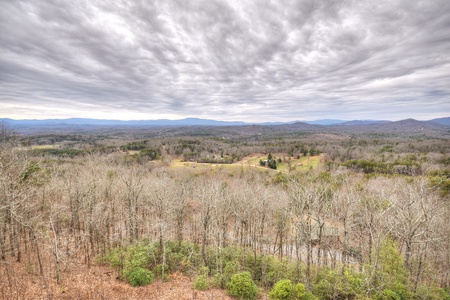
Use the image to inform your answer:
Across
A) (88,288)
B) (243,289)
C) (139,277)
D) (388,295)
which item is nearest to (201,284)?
(243,289)

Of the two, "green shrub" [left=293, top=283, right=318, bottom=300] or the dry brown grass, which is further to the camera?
"green shrub" [left=293, top=283, right=318, bottom=300]

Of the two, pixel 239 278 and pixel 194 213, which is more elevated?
pixel 239 278

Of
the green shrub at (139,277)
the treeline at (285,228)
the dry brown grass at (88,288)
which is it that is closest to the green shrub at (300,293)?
the treeline at (285,228)

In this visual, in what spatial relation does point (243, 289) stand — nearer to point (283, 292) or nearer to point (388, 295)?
point (283, 292)

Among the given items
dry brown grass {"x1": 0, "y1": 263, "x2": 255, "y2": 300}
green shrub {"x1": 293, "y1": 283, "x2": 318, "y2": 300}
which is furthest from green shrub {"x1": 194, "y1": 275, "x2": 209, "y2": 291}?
green shrub {"x1": 293, "y1": 283, "x2": 318, "y2": 300}

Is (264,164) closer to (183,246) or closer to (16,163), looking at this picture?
(183,246)

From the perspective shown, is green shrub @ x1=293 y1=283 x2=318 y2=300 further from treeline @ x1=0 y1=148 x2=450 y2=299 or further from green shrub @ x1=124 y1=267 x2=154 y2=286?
green shrub @ x1=124 y1=267 x2=154 y2=286

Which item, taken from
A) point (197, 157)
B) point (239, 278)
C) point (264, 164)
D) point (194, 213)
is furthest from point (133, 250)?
point (197, 157)

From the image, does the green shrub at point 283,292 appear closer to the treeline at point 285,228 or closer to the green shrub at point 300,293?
the green shrub at point 300,293

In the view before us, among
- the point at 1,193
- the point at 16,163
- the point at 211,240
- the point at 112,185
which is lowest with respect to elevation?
the point at 211,240
